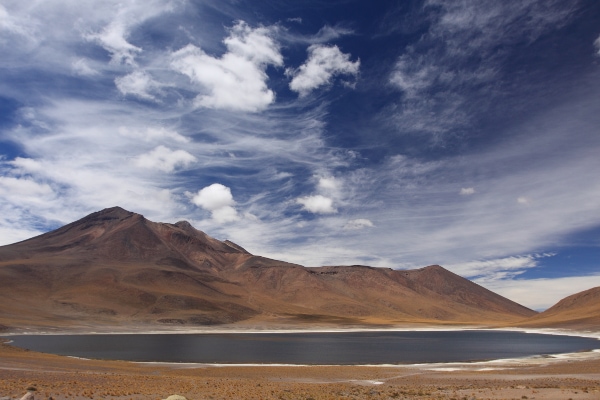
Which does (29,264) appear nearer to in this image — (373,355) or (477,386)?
(373,355)

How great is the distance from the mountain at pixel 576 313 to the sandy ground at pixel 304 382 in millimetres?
96319

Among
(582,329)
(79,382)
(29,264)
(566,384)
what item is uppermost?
(29,264)

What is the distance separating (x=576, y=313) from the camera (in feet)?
490

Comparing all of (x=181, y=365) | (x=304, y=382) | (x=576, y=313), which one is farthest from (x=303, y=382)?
(x=576, y=313)

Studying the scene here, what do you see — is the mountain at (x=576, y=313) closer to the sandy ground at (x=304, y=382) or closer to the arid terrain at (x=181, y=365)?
the arid terrain at (x=181, y=365)

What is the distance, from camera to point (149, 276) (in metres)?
181

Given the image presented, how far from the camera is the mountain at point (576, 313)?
A: 12347 centimetres

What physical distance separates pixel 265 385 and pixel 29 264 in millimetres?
167464

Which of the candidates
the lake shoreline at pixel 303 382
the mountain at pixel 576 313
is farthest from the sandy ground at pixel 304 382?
the mountain at pixel 576 313

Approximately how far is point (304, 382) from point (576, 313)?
500 feet

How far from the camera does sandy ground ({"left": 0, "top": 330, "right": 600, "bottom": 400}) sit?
21688 mm

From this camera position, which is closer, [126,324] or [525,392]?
[525,392]

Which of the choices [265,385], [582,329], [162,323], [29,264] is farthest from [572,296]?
[29,264]

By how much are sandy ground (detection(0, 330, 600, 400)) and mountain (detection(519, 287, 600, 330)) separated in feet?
316
